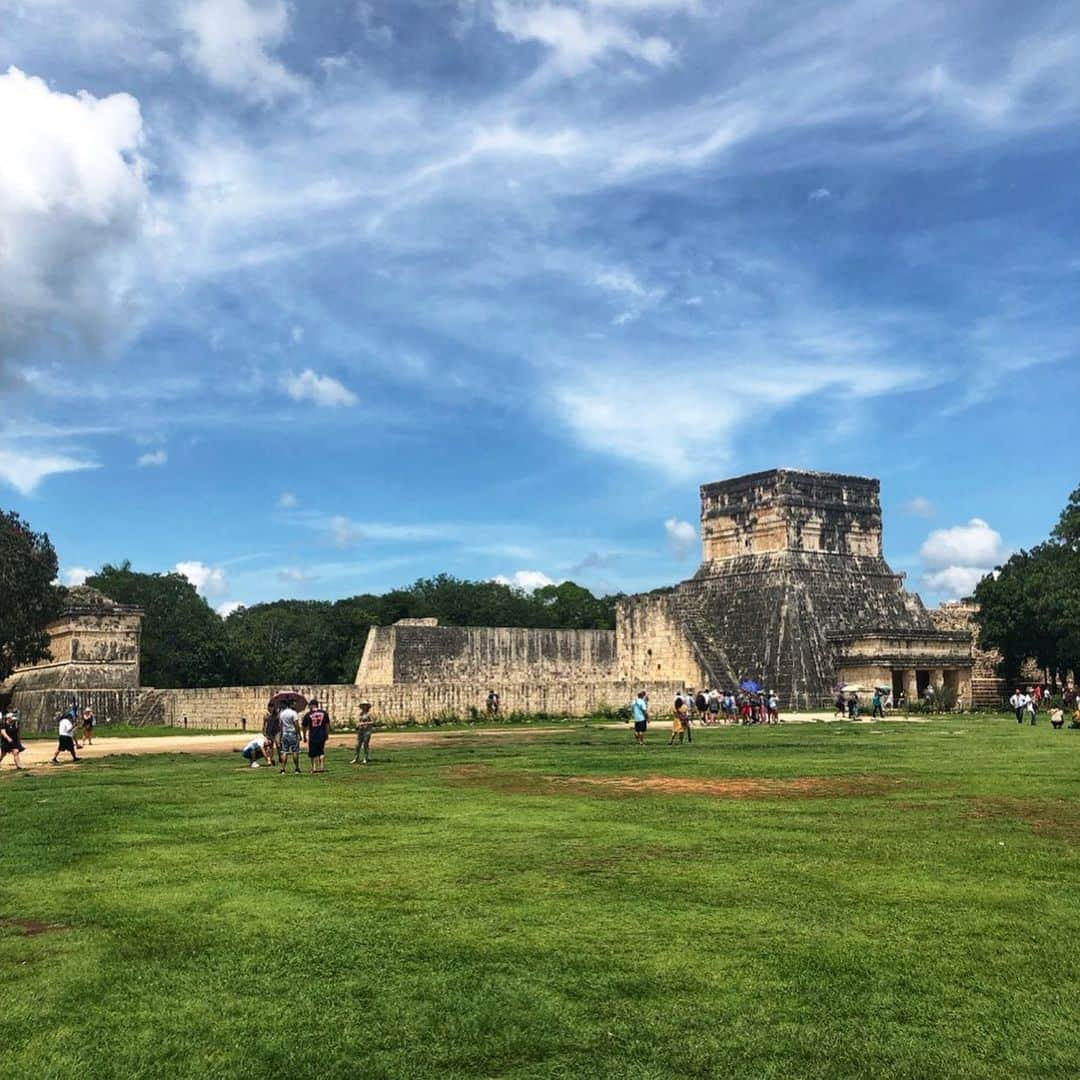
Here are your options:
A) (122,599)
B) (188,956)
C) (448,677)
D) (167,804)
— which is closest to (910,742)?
(167,804)

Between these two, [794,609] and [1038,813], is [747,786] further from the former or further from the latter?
[794,609]

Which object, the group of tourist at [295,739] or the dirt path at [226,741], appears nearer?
the group of tourist at [295,739]

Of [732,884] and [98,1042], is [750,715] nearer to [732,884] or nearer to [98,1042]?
[732,884]

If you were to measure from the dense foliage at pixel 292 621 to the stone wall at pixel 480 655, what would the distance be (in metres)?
10.7

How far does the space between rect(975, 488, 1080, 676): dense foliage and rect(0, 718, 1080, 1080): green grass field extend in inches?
A: 939

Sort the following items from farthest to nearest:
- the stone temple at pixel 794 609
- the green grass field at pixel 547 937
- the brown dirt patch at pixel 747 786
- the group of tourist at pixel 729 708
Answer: the stone temple at pixel 794 609 < the group of tourist at pixel 729 708 < the brown dirt patch at pixel 747 786 < the green grass field at pixel 547 937

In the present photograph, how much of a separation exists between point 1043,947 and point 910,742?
45.6ft

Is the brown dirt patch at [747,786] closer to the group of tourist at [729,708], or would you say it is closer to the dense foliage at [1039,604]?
the group of tourist at [729,708]

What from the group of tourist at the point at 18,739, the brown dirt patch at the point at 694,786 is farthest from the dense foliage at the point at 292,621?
the brown dirt patch at the point at 694,786

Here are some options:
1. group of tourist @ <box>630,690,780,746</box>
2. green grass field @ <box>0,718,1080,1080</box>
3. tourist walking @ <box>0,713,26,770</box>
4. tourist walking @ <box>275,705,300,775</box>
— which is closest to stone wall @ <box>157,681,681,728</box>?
group of tourist @ <box>630,690,780,746</box>

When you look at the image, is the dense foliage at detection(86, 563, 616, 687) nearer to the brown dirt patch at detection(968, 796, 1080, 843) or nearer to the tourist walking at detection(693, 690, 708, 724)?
the tourist walking at detection(693, 690, 708, 724)

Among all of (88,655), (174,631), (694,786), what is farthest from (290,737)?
(174,631)

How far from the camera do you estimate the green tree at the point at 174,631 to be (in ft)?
148

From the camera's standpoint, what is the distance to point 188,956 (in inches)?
222
